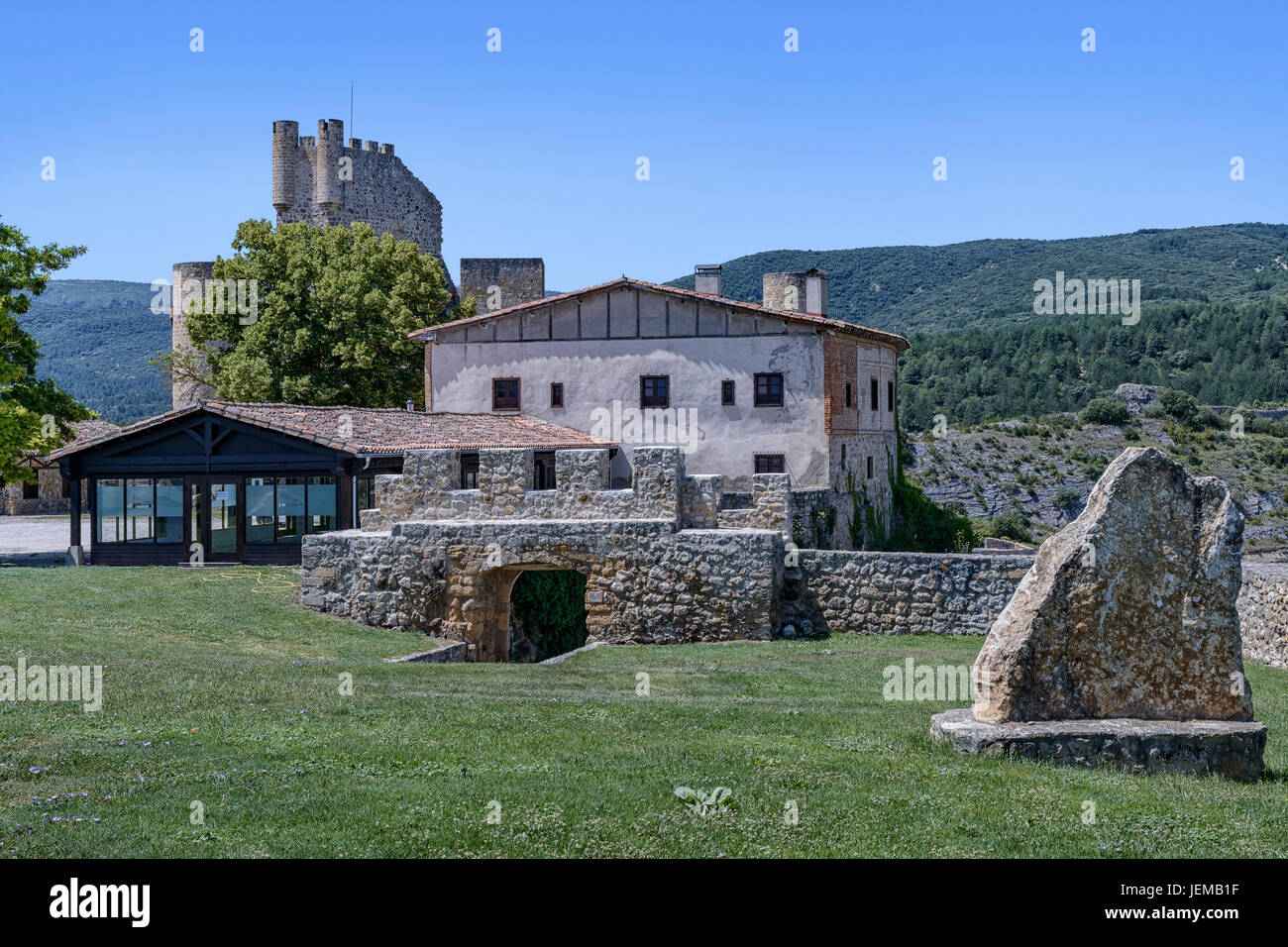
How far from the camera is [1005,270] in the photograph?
149 meters

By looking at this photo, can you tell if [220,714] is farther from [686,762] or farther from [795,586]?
[795,586]

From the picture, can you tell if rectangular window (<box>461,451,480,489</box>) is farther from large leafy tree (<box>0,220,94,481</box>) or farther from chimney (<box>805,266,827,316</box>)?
chimney (<box>805,266,827,316</box>)

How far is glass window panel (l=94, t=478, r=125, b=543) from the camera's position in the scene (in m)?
28.2

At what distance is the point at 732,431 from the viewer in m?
35.3

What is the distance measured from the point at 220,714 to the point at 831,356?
26.1 m

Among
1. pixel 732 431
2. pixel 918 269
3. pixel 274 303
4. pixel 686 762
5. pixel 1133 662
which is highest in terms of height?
pixel 918 269

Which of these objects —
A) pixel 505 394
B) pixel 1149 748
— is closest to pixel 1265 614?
pixel 1149 748

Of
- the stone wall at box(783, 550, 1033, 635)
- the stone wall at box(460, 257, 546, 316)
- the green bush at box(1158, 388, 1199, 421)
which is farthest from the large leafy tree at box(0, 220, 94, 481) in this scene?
the green bush at box(1158, 388, 1199, 421)

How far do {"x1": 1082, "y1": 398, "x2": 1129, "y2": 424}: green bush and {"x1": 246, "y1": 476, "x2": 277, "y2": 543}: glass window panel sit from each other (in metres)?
63.8

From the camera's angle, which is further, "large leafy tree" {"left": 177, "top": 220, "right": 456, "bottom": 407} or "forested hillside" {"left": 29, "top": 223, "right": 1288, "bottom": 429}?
"forested hillside" {"left": 29, "top": 223, "right": 1288, "bottom": 429}

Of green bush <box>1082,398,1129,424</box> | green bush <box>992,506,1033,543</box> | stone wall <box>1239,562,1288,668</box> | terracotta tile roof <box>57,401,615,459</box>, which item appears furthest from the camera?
green bush <box>1082,398,1129,424</box>

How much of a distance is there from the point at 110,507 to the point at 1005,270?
5277 inches

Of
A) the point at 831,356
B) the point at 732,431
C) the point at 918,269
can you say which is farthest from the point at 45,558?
the point at 918,269
